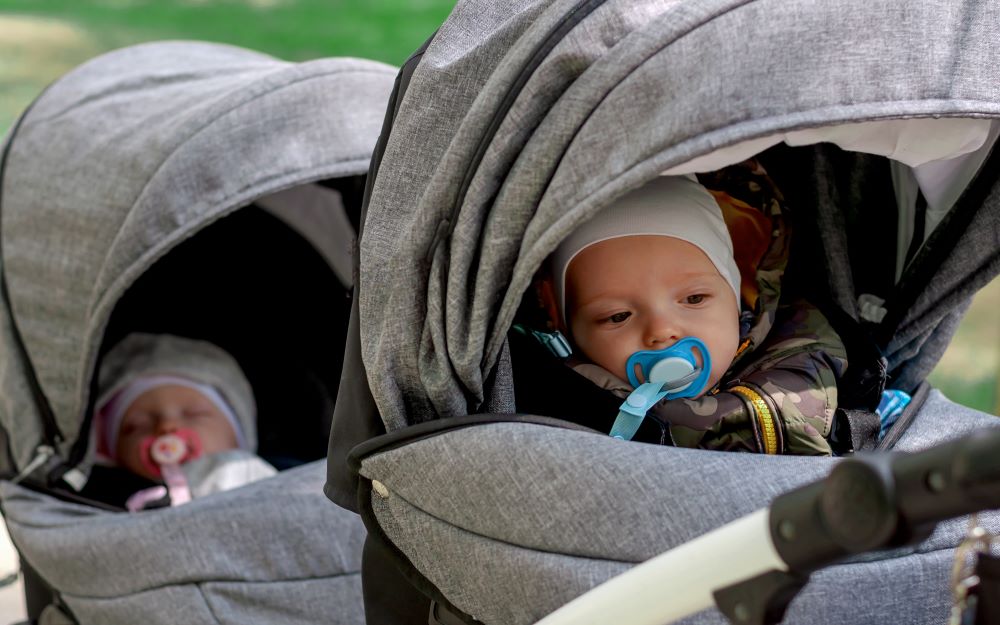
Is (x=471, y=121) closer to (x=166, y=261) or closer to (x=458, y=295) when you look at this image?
(x=458, y=295)

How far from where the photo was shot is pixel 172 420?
2.18 metres

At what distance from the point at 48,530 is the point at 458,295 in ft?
3.12

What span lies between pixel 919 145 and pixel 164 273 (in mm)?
1620

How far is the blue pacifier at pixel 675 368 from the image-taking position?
1.36 m

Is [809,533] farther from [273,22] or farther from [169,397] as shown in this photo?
[273,22]

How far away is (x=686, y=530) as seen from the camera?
3.39 ft

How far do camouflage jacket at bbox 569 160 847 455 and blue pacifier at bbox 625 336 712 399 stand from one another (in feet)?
0.06

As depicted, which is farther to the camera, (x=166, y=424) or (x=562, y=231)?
(x=166, y=424)

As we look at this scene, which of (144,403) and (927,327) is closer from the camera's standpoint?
(927,327)

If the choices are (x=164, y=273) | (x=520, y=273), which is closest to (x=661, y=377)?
(x=520, y=273)

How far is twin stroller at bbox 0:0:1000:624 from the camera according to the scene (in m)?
1.05

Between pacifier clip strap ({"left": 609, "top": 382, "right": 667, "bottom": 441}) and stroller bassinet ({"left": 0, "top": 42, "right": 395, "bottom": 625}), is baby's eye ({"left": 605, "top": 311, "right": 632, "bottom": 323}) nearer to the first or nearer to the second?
pacifier clip strap ({"left": 609, "top": 382, "right": 667, "bottom": 441})

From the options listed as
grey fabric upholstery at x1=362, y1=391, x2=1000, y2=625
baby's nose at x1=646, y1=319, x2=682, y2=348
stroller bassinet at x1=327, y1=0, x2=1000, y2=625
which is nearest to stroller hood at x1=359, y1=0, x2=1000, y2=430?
stroller bassinet at x1=327, y1=0, x2=1000, y2=625

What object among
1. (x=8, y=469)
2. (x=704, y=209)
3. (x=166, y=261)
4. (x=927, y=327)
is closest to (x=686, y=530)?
(x=704, y=209)
